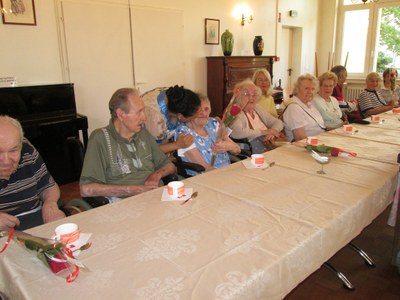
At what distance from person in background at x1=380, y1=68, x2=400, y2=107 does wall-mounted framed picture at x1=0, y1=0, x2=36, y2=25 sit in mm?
4508

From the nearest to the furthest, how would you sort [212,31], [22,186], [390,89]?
[22,186]
[390,89]
[212,31]

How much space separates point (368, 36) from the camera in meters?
7.40

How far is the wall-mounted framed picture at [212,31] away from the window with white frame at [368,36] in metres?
3.54

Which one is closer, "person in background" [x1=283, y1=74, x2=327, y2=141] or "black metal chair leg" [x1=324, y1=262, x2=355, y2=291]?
"black metal chair leg" [x1=324, y1=262, x2=355, y2=291]

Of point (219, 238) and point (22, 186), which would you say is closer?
point (219, 238)

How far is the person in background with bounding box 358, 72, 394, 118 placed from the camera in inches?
181

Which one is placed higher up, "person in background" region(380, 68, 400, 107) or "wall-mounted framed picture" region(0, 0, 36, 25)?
"wall-mounted framed picture" region(0, 0, 36, 25)

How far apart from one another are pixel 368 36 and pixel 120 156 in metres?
7.28

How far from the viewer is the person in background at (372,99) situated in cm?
461

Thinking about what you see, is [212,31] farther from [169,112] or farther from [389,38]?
[389,38]

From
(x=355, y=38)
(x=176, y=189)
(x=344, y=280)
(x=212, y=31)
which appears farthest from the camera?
(x=355, y=38)

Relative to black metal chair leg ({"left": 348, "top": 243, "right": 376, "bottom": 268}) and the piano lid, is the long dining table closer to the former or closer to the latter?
black metal chair leg ({"left": 348, "top": 243, "right": 376, "bottom": 268})

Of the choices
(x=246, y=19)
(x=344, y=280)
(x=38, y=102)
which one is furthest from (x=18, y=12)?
(x=246, y=19)

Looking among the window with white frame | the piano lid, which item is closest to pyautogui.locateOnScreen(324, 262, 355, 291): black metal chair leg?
the piano lid
